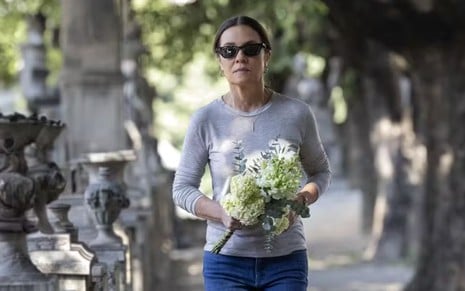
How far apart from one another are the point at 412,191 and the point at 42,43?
865cm

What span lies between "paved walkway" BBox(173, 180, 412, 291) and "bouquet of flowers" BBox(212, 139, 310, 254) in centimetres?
1576

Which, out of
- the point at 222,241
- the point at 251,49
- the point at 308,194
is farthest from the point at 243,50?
the point at 222,241

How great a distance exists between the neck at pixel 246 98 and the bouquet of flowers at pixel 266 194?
247 mm

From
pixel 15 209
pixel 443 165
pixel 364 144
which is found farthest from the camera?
pixel 364 144

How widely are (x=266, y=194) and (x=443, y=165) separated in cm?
1217

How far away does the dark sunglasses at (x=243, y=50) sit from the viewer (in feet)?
17.5

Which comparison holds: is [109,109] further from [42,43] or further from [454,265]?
[42,43]

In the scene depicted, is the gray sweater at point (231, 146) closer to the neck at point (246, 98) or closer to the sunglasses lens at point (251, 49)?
the neck at point (246, 98)

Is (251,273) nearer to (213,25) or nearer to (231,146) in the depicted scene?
(231,146)

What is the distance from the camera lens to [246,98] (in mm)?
5363

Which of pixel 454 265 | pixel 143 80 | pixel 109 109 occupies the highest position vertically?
pixel 143 80

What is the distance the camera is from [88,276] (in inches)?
301

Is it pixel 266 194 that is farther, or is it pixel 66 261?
pixel 66 261

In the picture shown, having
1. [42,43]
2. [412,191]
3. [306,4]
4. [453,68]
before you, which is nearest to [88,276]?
[453,68]
